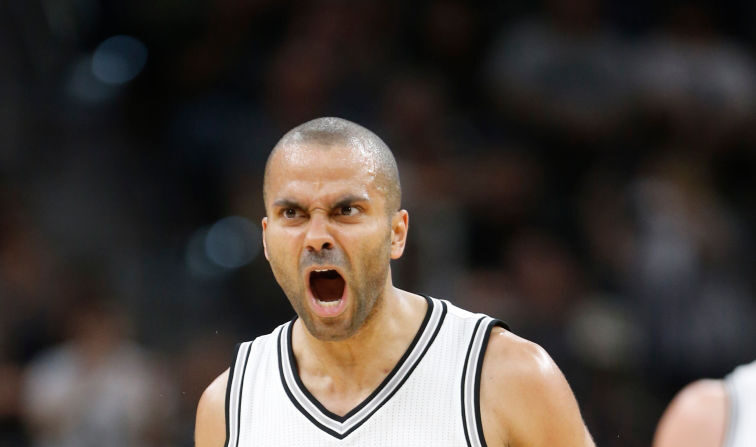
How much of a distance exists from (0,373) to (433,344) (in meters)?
3.53

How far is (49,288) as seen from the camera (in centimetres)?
675

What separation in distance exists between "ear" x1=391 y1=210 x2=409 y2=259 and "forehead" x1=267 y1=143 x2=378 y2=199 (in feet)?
0.46

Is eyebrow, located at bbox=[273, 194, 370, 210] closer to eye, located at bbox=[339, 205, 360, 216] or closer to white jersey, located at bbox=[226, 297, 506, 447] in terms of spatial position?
eye, located at bbox=[339, 205, 360, 216]

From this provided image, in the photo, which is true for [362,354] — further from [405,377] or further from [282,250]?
[282,250]

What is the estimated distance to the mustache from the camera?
3.42 metres

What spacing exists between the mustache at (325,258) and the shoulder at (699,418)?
105 cm

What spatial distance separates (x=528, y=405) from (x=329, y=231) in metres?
0.71

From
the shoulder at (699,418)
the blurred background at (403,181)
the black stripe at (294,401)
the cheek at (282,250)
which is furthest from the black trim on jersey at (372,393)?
the blurred background at (403,181)

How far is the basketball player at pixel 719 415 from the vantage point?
2615 millimetres

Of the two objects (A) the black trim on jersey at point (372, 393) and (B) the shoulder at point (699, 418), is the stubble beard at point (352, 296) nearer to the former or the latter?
(A) the black trim on jersey at point (372, 393)

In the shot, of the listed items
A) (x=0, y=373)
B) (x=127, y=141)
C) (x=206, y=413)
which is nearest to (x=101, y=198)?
(x=127, y=141)

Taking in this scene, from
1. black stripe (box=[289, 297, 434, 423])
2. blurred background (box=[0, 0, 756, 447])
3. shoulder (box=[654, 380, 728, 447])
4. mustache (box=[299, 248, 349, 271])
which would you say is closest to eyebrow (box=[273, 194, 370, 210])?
mustache (box=[299, 248, 349, 271])

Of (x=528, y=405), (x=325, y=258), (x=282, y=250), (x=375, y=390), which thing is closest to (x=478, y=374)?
(x=528, y=405)

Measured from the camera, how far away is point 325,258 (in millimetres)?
3426
